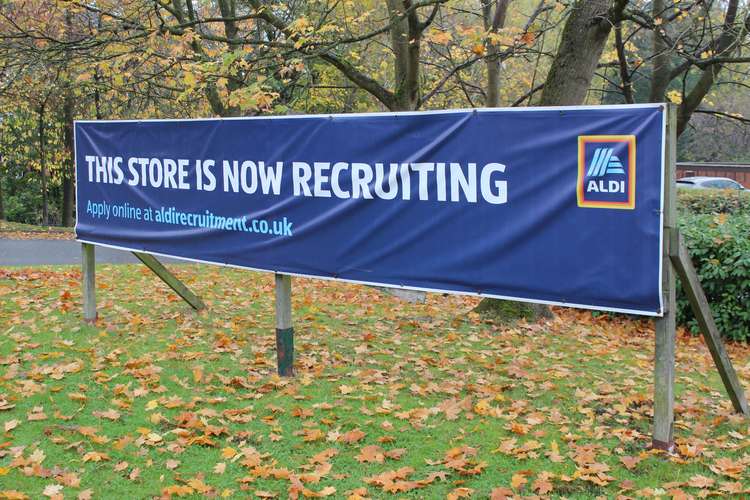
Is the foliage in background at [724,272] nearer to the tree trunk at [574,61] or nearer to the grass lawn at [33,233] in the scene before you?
the tree trunk at [574,61]

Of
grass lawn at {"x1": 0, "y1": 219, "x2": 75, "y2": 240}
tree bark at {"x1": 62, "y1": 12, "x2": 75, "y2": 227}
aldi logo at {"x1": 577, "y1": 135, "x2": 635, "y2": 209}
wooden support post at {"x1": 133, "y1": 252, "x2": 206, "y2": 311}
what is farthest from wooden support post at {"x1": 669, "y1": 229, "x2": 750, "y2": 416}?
tree bark at {"x1": 62, "y1": 12, "x2": 75, "y2": 227}

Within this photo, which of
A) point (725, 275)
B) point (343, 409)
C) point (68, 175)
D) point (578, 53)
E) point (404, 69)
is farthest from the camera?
point (68, 175)

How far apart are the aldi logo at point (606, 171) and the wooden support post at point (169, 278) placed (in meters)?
4.94

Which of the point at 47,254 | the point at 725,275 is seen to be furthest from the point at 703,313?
the point at 47,254

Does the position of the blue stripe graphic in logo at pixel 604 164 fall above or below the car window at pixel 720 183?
below

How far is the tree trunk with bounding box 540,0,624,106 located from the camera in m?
8.34

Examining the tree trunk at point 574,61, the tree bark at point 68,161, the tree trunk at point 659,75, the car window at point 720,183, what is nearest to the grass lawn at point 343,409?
the tree trunk at point 574,61

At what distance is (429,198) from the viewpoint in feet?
17.8

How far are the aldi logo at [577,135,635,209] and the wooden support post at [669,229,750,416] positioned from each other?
1.26ft

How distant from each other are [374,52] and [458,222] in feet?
55.4

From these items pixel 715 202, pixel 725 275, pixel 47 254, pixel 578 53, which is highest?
pixel 578 53

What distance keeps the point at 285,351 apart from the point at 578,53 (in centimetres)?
483

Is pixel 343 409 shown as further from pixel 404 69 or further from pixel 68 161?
pixel 68 161

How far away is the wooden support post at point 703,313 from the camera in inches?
180
